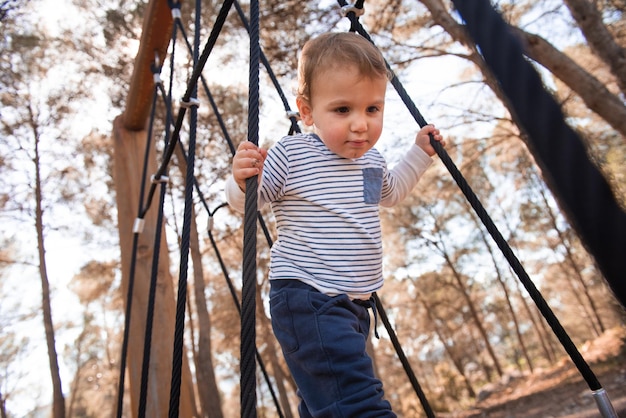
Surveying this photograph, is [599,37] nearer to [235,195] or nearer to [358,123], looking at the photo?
[358,123]

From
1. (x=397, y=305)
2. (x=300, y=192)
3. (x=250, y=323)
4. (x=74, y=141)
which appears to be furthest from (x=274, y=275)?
(x=397, y=305)

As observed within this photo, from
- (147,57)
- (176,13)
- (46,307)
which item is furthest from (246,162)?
(46,307)

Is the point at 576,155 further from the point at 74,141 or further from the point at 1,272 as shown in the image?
the point at 1,272

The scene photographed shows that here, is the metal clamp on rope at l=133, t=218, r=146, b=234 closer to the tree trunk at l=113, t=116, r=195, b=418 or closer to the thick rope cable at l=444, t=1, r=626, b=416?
the tree trunk at l=113, t=116, r=195, b=418

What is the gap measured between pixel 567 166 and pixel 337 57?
0.63 m

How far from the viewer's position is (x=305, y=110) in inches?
44.9

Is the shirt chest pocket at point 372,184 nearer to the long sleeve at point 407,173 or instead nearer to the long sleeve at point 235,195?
the long sleeve at point 407,173

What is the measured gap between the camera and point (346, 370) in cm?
87

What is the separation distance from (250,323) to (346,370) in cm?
26

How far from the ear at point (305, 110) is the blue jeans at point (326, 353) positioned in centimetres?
39

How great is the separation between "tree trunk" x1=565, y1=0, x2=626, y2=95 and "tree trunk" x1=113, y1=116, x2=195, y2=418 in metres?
2.96

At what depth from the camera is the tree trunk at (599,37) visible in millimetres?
3105

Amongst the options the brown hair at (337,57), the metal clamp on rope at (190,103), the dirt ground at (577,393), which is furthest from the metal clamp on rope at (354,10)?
the dirt ground at (577,393)

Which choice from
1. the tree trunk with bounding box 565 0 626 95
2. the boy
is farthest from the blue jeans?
the tree trunk with bounding box 565 0 626 95
